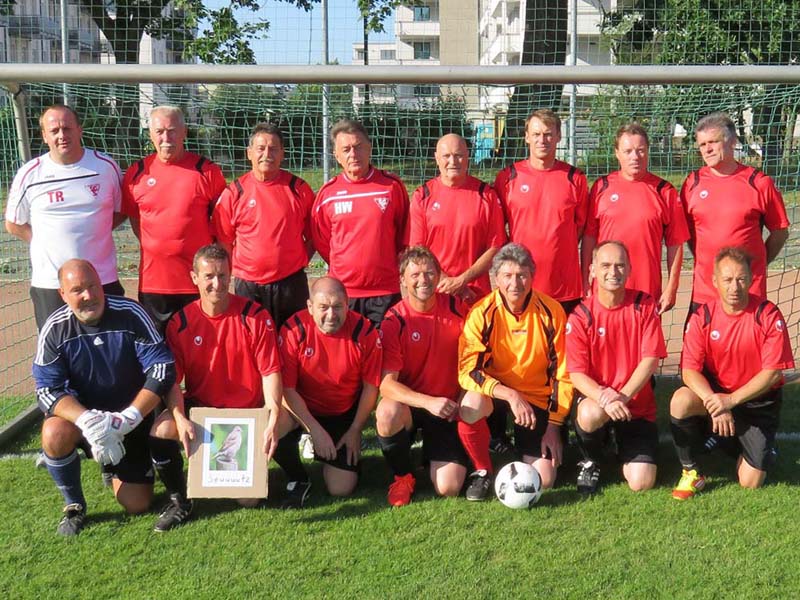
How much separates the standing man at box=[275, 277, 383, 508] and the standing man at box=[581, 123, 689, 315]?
1.53m

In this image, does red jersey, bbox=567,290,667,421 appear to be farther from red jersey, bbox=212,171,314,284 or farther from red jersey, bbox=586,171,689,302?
red jersey, bbox=212,171,314,284

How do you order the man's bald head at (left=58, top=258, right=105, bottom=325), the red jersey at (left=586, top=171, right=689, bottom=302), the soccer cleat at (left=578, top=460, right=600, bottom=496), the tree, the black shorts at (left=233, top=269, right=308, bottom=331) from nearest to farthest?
the man's bald head at (left=58, top=258, right=105, bottom=325) < the soccer cleat at (left=578, top=460, right=600, bottom=496) < the red jersey at (left=586, top=171, right=689, bottom=302) < the black shorts at (left=233, top=269, right=308, bottom=331) < the tree

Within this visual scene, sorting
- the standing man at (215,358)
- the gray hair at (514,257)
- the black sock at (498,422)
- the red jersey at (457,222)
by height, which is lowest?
the black sock at (498,422)

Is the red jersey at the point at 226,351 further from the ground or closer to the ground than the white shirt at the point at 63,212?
closer to the ground

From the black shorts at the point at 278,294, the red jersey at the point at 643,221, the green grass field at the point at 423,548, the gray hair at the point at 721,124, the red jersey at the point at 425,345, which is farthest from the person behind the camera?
the black shorts at the point at 278,294

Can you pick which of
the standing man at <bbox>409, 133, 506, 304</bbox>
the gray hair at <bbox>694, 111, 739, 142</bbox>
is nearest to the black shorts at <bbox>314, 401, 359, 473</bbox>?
the standing man at <bbox>409, 133, 506, 304</bbox>

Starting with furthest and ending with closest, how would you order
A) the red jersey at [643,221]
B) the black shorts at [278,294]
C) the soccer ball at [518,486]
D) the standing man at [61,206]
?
1. the black shorts at [278,294]
2. the red jersey at [643,221]
3. the standing man at [61,206]
4. the soccer ball at [518,486]

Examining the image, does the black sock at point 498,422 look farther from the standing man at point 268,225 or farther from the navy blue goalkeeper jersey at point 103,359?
the navy blue goalkeeper jersey at point 103,359

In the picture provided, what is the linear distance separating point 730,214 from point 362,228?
2.03 metres

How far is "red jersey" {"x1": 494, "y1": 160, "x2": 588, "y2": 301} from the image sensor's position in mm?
4664

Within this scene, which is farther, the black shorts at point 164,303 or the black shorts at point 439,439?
the black shorts at point 164,303

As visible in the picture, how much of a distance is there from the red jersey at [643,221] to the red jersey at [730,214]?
111 millimetres

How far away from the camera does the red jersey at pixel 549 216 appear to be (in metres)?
4.66

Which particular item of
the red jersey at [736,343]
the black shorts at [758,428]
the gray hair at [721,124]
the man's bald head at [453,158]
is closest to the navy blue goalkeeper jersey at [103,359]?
the man's bald head at [453,158]
